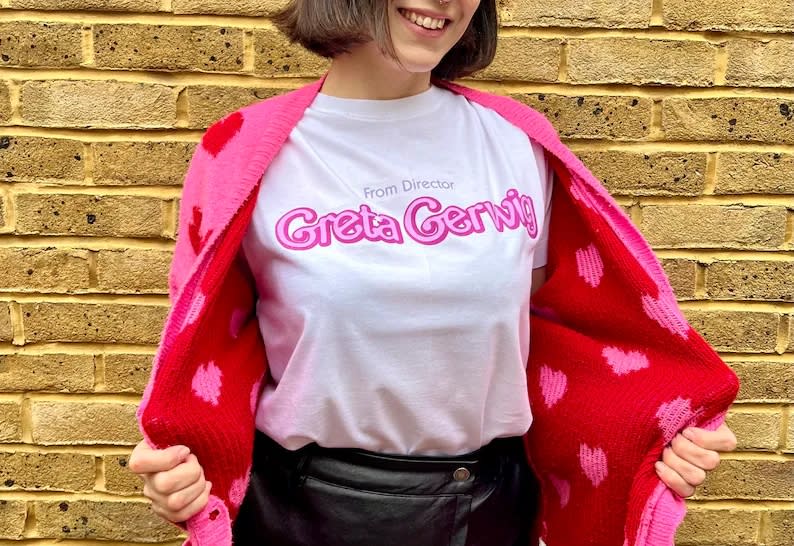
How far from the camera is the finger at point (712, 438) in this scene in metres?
0.97

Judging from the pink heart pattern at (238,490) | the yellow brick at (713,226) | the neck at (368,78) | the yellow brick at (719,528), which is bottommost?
the yellow brick at (719,528)

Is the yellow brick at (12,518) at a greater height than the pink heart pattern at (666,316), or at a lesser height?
lesser

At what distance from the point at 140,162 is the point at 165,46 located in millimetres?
224

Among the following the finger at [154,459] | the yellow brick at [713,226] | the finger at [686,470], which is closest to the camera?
the finger at [154,459]

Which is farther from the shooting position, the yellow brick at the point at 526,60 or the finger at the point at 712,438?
the yellow brick at the point at 526,60

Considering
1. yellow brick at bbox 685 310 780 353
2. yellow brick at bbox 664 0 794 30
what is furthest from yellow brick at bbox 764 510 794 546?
yellow brick at bbox 664 0 794 30

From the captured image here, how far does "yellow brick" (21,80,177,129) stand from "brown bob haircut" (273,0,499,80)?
15.5 inches

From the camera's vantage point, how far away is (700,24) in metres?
1.42

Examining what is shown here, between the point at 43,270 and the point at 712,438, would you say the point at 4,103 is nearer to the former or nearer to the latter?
the point at 43,270

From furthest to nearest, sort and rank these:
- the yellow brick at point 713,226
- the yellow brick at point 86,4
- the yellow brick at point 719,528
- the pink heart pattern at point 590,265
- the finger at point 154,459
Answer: the yellow brick at point 719,528 → the yellow brick at point 713,226 → the yellow brick at point 86,4 → the pink heart pattern at point 590,265 → the finger at point 154,459

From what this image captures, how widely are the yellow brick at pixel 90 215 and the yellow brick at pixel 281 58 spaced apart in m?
0.33

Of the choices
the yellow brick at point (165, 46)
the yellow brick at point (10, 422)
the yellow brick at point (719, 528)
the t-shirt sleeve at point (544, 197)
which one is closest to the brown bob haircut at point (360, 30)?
the t-shirt sleeve at point (544, 197)

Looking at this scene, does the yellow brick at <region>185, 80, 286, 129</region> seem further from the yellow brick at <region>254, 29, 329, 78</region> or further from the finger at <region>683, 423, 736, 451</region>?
the finger at <region>683, 423, 736, 451</region>

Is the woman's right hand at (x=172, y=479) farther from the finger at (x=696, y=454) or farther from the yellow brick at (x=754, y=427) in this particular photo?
the yellow brick at (x=754, y=427)
